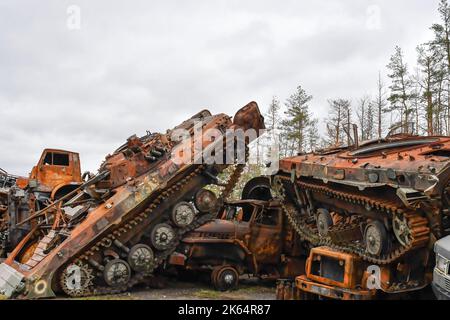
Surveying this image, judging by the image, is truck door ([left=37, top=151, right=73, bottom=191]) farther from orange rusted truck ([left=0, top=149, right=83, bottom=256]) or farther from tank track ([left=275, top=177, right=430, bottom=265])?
tank track ([left=275, top=177, right=430, bottom=265])

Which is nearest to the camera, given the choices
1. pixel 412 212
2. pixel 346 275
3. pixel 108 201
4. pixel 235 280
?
pixel 412 212

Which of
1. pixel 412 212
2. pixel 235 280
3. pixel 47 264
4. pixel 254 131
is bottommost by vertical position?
pixel 235 280

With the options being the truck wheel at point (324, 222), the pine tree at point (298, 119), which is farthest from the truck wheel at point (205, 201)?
the pine tree at point (298, 119)

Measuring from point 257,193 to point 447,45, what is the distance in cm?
2047

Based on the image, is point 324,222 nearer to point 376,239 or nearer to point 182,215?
point 376,239

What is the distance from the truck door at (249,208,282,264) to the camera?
11109 mm

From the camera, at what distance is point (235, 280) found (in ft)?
35.0

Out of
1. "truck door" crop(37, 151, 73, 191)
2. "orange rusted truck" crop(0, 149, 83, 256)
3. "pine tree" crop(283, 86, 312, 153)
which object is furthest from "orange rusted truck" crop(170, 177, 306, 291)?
"pine tree" crop(283, 86, 312, 153)

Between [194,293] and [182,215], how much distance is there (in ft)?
5.56

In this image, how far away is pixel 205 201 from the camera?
11047mm

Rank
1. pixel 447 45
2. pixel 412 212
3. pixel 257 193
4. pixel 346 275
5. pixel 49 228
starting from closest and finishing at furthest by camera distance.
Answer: pixel 412 212, pixel 346 275, pixel 49 228, pixel 257 193, pixel 447 45

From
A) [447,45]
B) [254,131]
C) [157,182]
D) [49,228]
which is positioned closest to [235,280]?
[157,182]

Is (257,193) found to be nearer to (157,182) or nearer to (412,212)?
(157,182)

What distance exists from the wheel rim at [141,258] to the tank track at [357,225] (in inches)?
125
